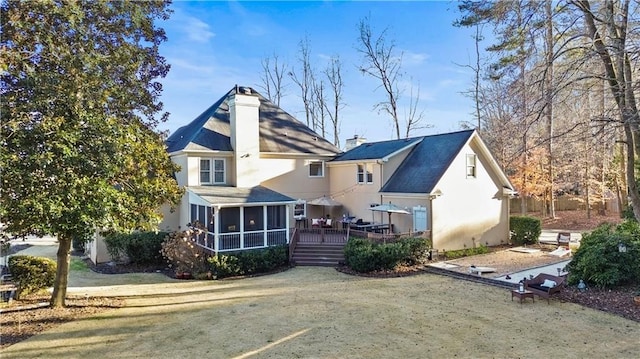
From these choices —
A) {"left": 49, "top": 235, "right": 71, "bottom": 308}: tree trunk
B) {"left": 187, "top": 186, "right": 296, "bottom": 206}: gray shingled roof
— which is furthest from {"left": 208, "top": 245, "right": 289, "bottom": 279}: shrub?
{"left": 49, "top": 235, "right": 71, "bottom": 308}: tree trunk

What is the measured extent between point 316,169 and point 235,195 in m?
7.29

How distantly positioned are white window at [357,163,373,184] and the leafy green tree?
1289cm

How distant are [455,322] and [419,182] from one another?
10.5 meters

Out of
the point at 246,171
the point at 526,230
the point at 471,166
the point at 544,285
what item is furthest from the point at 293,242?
the point at 526,230

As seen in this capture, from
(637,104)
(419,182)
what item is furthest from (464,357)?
(419,182)

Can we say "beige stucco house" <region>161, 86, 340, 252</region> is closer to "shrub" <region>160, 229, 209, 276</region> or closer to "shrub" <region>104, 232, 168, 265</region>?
"shrub" <region>160, 229, 209, 276</region>

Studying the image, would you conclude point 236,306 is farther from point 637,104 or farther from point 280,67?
point 280,67

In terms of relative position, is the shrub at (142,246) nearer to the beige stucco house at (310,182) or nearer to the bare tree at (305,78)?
the beige stucco house at (310,182)

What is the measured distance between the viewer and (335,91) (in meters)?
42.5

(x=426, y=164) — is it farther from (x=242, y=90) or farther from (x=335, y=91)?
(x=335, y=91)

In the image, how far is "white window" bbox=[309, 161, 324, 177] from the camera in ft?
81.9

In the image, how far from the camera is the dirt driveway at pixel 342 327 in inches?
341

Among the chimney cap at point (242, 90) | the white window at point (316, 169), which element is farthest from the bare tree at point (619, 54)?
the white window at point (316, 169)

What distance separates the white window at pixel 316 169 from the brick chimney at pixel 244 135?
4.09 metres
